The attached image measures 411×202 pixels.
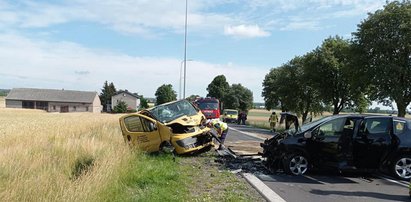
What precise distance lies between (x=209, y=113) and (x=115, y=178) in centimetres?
2513

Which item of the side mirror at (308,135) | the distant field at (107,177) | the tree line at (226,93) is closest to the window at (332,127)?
the side mirror at (308,135)

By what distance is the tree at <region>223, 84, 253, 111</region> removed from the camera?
9850 centimetres

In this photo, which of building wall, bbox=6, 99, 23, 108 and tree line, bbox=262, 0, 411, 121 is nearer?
tree line, bbox=262, 0, 411, 121

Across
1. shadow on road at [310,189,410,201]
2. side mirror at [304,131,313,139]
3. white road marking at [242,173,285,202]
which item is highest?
side mirror at [304,131,313,139]

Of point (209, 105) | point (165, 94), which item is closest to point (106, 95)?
point (165, 94)

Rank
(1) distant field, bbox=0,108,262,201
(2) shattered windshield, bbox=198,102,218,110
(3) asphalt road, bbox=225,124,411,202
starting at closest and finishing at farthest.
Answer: (1) distant field, bbox=0,108,262,201 → (3) asphalt road, bbox=225,124,411,202 → (2) shattered windshield, bbox=198,102,218,110

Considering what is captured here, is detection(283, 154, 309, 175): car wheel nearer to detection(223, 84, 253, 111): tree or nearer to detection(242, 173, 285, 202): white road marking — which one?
detection(242, 173, 285, 202): white road marking

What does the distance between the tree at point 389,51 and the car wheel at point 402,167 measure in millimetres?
19968

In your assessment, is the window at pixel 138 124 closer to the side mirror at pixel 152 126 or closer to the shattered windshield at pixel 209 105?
the side mirror at pixel 152 126

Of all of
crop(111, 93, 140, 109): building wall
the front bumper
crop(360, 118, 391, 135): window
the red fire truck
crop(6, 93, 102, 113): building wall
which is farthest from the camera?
crop(111, 93, 140, 109): building wall

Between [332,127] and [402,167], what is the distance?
199 cm

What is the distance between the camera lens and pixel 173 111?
46.1 ft

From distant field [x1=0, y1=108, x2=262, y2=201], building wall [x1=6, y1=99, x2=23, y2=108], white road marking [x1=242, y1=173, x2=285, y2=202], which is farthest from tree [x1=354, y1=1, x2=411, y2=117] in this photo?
building wall [x1=6, y1=99, x2=23, y2=108]

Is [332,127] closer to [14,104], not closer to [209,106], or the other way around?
[209,106]
